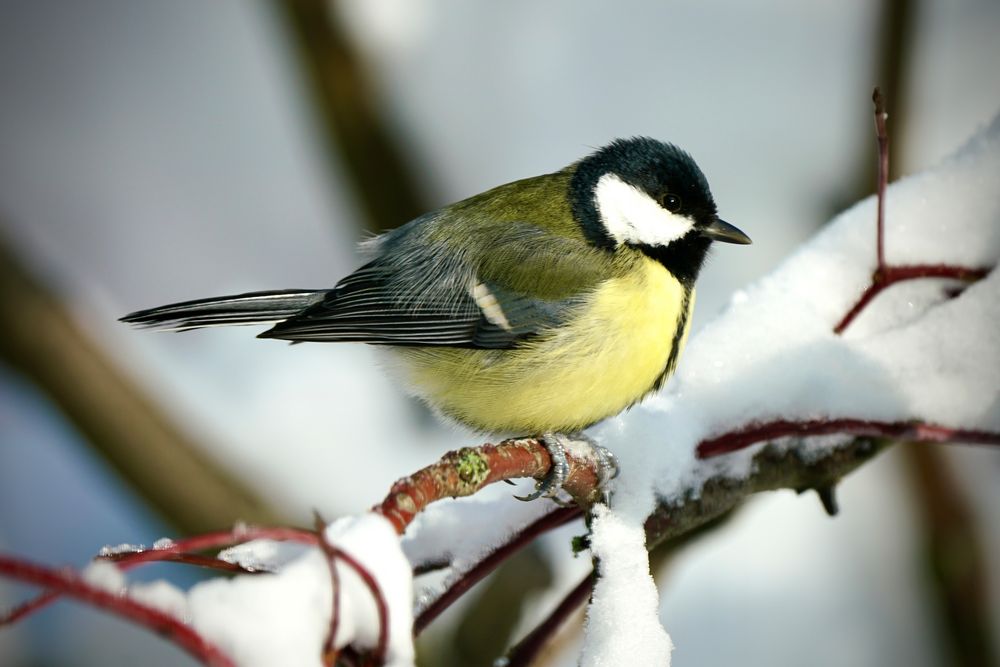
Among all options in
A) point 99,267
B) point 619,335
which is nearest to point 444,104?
point 99,267

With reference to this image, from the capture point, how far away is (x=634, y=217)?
1553 mm

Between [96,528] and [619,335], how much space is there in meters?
2.28

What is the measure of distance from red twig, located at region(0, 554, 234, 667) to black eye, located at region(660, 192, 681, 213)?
1167 mm

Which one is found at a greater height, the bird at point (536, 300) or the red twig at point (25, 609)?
the red twig at point (25, 609)

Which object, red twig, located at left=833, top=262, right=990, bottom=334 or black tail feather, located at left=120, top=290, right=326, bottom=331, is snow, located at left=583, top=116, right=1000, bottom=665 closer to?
red twig, located at left=833, top=262, right=990, bottom=334

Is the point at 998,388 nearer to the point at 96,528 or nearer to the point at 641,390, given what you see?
the point at 641,390

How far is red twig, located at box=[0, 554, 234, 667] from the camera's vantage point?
0.47m

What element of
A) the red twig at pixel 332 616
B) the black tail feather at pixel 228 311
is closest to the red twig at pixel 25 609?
the red twig at pixel 332 616

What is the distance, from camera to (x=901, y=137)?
2.39 metres

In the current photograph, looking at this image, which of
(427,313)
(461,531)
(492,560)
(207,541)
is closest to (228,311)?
(427,313)

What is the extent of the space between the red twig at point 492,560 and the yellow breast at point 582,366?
343mm

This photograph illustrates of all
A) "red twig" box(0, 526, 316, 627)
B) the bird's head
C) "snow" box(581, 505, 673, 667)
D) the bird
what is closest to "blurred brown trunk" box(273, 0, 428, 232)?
the bird

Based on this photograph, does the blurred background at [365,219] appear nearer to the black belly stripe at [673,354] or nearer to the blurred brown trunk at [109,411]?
the blurred brown trunk at [109,411]

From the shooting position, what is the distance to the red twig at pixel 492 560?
32.9 inches
